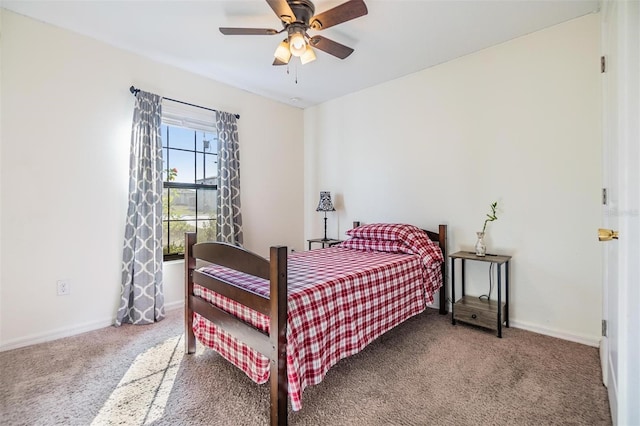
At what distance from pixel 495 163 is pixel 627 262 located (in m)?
1.92

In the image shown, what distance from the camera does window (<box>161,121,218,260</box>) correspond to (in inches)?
122

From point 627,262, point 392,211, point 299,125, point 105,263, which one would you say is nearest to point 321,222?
point 392,211

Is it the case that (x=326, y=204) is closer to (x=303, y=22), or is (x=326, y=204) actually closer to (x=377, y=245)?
(x=377, y=245)

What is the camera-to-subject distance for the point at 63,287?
2.41 m

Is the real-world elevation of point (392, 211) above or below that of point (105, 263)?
above

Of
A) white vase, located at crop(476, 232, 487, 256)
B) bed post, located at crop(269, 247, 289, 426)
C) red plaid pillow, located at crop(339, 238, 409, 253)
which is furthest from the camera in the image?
red plaid pillow, located at crop(339, 238, 409, 253)

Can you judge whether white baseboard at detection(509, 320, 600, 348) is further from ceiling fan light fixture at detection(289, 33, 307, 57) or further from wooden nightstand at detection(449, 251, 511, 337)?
ceiling fan light fixture at detection(289, 33, 307, 57)

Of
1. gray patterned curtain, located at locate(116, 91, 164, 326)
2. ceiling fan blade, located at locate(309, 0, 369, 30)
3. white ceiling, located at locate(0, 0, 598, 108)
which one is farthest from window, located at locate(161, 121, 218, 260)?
Result: ceiling fan blade, located at locate(309, 0, 369, 30)

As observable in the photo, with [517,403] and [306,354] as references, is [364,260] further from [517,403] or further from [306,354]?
[517,403]

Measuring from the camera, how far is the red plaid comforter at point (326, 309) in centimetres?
149

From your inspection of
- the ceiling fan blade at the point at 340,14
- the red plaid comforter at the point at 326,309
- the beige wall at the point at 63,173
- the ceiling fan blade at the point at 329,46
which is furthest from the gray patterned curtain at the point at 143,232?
the ceiling fan blade at the point at 340,14

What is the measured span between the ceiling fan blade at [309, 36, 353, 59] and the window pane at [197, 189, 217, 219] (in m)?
2.06

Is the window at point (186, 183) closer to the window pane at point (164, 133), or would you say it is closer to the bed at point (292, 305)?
the window pane at point (164, 133)

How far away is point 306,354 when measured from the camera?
59.2 inches
